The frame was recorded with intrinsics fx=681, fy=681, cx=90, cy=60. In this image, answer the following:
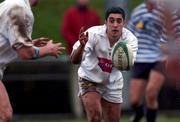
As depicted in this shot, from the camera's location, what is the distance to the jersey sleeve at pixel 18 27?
6.56 meters

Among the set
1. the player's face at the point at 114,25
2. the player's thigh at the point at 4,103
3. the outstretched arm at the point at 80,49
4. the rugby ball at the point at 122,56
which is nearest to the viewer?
the player's thigh at the point at 4,103

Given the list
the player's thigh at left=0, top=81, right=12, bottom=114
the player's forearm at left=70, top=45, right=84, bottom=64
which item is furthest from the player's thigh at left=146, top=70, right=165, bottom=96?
the player's thigh at left=0, top=81, right=12, bottom=114

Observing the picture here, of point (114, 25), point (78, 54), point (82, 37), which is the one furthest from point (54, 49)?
point (114, 25)

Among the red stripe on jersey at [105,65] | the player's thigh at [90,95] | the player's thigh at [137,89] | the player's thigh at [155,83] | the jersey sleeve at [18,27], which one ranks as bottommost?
the player's thigh at [137,89]

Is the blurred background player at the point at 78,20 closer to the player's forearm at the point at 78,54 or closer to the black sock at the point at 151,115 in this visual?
the black sock at the point at 151,115

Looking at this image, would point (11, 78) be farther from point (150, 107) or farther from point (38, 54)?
point (38, 54)

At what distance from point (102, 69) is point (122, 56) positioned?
51cm

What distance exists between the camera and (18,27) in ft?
21.6

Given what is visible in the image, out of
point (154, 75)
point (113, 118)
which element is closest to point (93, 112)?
point (113, 118)

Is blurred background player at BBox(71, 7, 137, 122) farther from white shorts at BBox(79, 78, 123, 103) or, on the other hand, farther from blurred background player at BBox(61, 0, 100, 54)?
blurred background player at BBox(61, 0, 100, 54)

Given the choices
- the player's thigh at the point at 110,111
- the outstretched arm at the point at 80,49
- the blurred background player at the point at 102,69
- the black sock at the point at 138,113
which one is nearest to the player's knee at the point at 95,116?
the blurred background player at the point at 102,69

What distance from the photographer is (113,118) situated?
7996 millimetres

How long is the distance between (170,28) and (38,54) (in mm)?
3389

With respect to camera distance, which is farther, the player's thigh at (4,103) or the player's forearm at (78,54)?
the player's forearm at (78,54)
